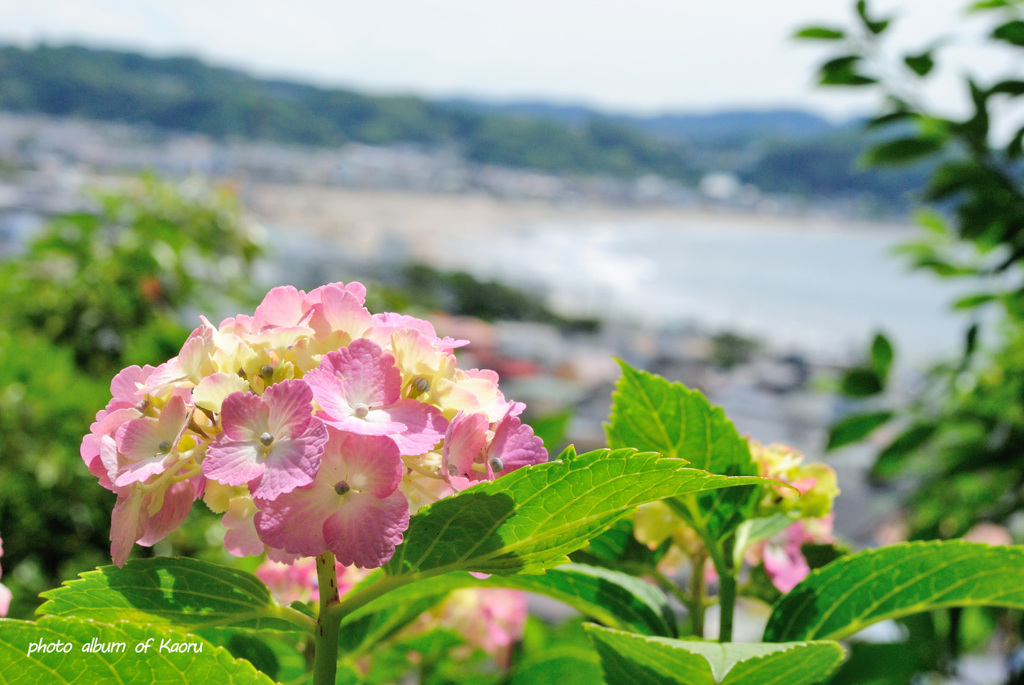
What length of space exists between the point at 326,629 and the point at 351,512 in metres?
0.05

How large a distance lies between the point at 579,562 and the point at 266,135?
3104 centimetres

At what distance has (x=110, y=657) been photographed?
199 mm

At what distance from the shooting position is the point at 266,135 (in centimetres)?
2848

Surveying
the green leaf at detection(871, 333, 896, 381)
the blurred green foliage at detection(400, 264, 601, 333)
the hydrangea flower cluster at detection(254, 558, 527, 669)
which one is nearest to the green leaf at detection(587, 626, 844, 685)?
the hydrangea flower cluster at detection(254, 558, 527, 669)

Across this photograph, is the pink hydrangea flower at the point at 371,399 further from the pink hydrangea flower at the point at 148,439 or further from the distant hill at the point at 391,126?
the distant hill at the point at 391,126

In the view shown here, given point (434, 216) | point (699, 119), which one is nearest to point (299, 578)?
point (434, 216)

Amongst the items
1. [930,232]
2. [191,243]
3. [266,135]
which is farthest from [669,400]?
[266,135]

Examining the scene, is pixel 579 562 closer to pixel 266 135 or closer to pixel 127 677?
pixel 127 677

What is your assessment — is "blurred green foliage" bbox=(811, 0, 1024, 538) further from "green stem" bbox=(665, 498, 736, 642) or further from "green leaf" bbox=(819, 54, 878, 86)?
"green stem" bbox=(665, 498, 736, 642)

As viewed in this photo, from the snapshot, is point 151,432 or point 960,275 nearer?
point 151,432

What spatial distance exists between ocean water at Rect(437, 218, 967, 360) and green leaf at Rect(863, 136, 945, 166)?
31.6 ft

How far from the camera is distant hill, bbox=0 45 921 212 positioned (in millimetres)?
24547

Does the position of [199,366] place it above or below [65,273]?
above

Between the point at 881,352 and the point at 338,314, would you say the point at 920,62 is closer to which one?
the point at 881,352
